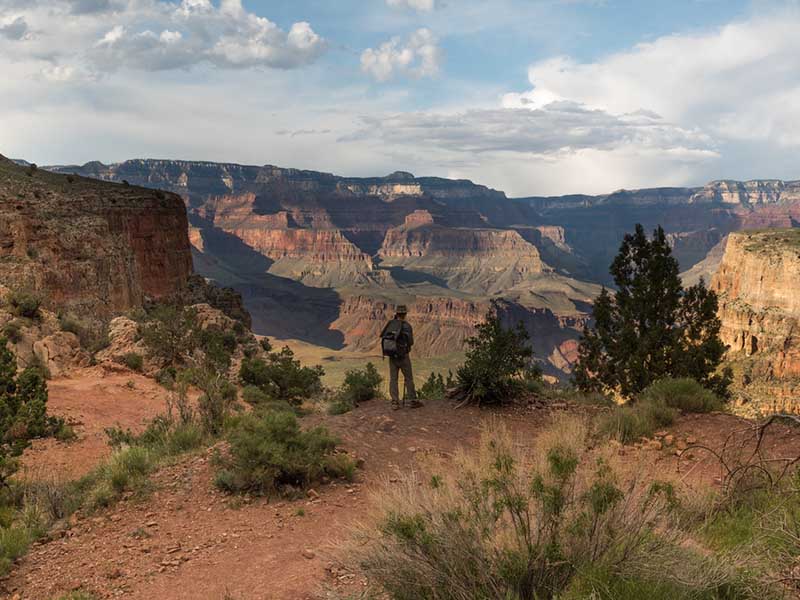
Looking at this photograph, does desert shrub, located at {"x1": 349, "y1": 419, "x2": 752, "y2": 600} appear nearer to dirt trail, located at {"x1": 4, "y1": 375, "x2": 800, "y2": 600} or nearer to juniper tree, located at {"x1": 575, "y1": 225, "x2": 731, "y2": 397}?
dirt trail, located at {"x1": 4, "y1": 375, "x2": 800, "y2": 600}

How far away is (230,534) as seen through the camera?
7.20 m

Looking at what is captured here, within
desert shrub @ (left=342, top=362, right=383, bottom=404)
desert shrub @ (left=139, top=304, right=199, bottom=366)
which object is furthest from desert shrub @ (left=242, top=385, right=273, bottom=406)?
desert shrub @ (left=342, top=362, right=383, bottom=404)

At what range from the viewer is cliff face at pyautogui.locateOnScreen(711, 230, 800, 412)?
160 feet

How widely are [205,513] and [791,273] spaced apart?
67308 mm

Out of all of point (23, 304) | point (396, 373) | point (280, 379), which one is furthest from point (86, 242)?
point (396, 373)

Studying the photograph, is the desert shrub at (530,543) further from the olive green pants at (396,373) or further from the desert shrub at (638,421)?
the olive green pants at (396,373)

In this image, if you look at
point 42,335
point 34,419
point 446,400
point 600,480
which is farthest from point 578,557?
point 42,335

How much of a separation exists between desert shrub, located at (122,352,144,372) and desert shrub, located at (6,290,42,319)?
13.9ft

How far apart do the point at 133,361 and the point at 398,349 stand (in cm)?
1432

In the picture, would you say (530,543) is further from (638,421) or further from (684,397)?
(684,397)

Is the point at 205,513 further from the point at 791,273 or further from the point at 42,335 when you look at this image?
the point at 791,273

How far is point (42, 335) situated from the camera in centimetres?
2234

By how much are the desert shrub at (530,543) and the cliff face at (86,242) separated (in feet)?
92.8

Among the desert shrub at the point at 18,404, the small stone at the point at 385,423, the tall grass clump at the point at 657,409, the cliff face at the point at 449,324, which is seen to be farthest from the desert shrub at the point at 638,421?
the cliff face at the point at 449,324
